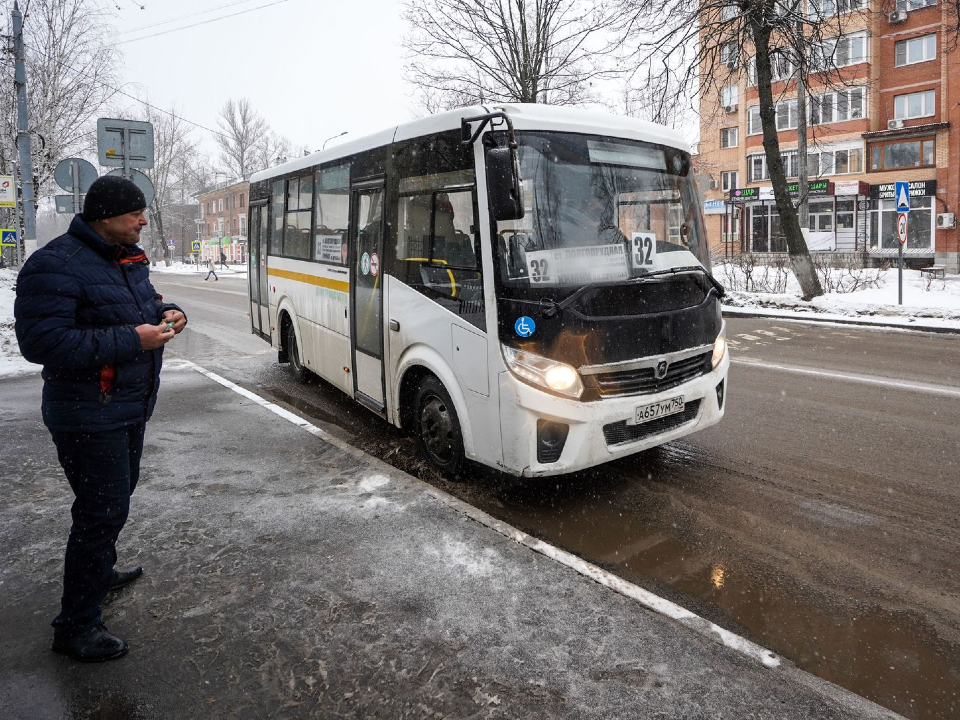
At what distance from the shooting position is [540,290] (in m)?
4.48

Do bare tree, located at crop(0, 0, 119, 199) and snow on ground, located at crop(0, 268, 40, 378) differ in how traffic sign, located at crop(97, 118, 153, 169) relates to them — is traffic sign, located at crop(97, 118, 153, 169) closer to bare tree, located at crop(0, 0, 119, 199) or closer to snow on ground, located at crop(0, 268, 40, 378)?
snow on ground, located at crop(0, 268, 40, 378)

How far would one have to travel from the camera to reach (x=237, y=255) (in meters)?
79.8

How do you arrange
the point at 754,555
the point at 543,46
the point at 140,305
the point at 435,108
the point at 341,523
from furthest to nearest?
the point at 435,108
the point at 543,46
the point at 341,523
the point at 754,555
the point at 140,305

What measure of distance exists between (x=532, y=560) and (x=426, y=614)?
767 mm

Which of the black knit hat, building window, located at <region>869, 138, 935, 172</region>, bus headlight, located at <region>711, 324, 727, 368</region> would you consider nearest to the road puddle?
bus headlight, located at <region>711, 324, 727, 368</region>

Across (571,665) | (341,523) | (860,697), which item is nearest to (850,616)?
(860,697)

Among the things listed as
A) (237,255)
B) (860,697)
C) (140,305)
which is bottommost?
(860,697)

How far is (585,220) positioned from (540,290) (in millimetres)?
594

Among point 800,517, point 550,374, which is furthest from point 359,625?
point 800,517

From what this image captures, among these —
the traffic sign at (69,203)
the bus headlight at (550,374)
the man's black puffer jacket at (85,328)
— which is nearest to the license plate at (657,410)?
the bus headlight at (550,374)

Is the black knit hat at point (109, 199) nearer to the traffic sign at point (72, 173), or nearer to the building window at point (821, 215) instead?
the traffic sign at point (72, 173)

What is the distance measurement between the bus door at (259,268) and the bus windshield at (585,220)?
618 cm

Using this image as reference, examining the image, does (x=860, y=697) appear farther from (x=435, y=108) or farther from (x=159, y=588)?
(x=435, y=108)

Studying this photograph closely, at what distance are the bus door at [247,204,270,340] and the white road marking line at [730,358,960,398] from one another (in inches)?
260
